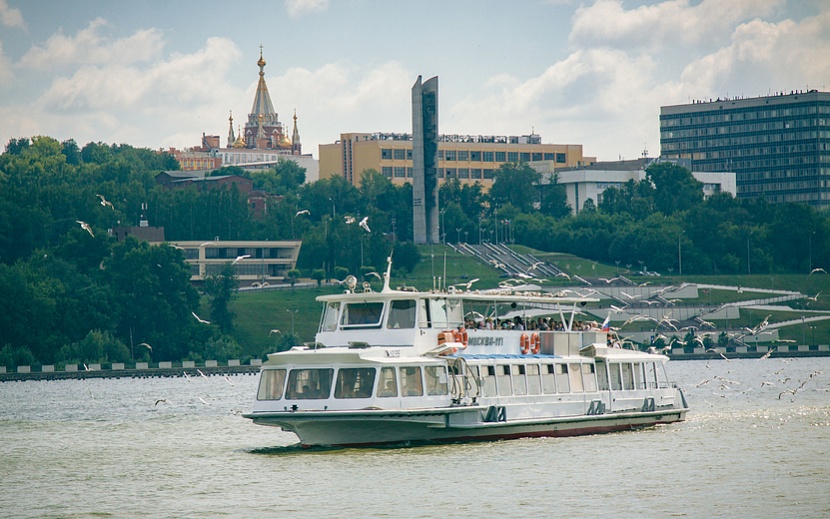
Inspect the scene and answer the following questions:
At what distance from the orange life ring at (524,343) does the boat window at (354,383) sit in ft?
31.0

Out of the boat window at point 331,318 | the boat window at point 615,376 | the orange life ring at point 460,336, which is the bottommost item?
the boat window at point 615,376

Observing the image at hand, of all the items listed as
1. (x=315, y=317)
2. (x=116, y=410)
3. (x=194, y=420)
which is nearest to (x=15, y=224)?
(x=315, y=317)

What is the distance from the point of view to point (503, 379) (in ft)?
188

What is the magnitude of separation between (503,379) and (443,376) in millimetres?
3864

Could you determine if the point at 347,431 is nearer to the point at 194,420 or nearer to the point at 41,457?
the point at 41,457

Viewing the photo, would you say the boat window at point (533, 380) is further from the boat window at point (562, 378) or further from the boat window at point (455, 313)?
the boat window at point (455, 313)

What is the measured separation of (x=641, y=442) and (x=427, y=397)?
35.0ft

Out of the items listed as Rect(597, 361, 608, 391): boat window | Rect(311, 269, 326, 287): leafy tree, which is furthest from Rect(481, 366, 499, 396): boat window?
Rect(311, 269, 326, 287): leafy tree

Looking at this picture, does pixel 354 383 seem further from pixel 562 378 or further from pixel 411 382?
pixel 562 378

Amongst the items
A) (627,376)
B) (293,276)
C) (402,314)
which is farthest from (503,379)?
(293,276)

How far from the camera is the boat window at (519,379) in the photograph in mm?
57719

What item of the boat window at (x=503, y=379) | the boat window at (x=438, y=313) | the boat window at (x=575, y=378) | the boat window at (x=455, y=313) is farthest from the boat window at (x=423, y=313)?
the boat window at (x=575, y=378)

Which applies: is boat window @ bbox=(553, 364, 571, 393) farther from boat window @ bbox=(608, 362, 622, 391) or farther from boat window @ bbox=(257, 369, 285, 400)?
boat window @ bbox=(257, 369, 285, 400)

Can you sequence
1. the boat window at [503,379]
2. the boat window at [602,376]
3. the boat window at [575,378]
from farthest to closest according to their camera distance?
the boat window at [602,376], the boat window at [575,378], the boat window at [503,379]
